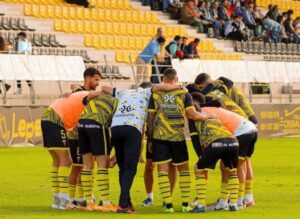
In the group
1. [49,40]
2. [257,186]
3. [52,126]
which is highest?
[49,40]

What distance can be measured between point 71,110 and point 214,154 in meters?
2.36

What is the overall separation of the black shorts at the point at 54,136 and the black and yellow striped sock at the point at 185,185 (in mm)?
1870

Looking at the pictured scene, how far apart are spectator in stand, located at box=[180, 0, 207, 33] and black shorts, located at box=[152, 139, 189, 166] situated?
105ft

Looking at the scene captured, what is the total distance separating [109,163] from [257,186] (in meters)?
4.85

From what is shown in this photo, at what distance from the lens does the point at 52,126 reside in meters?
16.5

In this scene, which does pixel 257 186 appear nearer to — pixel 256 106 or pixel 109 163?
pixel 109 163

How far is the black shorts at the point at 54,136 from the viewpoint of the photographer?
16422 millimetres

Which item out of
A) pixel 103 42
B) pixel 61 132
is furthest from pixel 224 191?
pixel 103 42

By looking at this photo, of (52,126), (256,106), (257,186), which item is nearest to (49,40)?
(256,106)

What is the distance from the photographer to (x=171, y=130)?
622 inches

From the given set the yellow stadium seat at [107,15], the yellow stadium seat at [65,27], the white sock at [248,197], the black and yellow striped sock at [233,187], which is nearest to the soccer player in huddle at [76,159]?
the black and yellow striped sock at [233,187]

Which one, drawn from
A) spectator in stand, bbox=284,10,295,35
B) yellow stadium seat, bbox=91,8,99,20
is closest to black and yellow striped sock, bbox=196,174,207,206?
yellow stadium seat, bbox=91,8,99,20

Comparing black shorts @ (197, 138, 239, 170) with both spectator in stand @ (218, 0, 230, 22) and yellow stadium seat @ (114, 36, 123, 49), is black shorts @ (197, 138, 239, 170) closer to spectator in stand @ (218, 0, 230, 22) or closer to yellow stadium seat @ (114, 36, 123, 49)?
yellow stadium seat @ (114, 36, 123, 49)

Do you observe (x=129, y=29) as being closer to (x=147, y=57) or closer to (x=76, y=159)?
(x=147, y=57)
